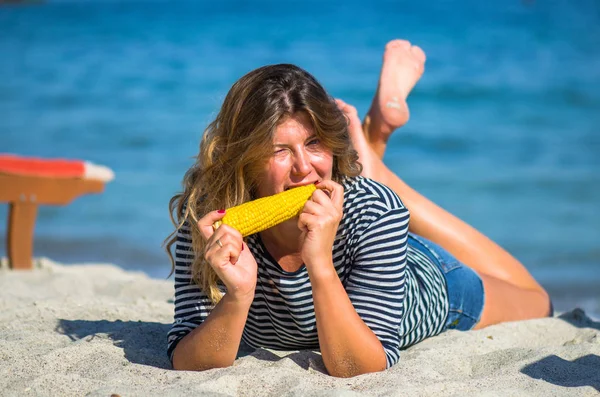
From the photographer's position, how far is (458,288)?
3.93 metres

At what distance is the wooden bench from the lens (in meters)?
5.46

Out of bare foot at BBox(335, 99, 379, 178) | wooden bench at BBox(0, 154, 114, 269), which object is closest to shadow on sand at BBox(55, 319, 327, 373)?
bare foot at BBox(335, 99, 379, 178)

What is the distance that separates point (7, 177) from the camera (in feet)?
17.7

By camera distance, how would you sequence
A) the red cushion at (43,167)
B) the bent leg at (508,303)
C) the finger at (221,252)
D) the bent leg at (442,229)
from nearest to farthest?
the finger at (221,252), the bent leg at (508,303), the bent leg at (442,229), the red cushion at (43,167)

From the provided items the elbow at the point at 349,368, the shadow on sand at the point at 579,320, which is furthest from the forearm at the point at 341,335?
the shadow on sand at the point at 579,320

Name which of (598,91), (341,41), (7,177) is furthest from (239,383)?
(341,41)

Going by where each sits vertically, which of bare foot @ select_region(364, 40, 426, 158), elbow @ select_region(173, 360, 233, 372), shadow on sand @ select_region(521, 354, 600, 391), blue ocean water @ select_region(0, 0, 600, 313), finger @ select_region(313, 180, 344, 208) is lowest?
elbow @ select_region(173, 360, 233, 372)

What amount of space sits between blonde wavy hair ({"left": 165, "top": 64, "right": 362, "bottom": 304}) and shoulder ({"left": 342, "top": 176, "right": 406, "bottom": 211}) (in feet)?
0.14

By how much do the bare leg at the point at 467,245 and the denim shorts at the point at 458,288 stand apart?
0.21 m

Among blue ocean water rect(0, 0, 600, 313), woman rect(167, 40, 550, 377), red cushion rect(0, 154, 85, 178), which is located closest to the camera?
woman rect(167, 40, 550, 377)

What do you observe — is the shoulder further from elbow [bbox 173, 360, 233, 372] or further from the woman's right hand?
elbow [bbox 173, 360, 233, 372]

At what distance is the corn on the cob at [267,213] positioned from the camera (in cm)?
284

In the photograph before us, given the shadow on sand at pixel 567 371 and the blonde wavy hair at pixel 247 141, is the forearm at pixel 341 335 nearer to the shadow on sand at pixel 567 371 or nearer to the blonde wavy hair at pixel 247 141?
the blonde wavy hair at pixel 247 141

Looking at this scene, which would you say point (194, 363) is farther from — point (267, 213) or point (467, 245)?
point (467, 245)
